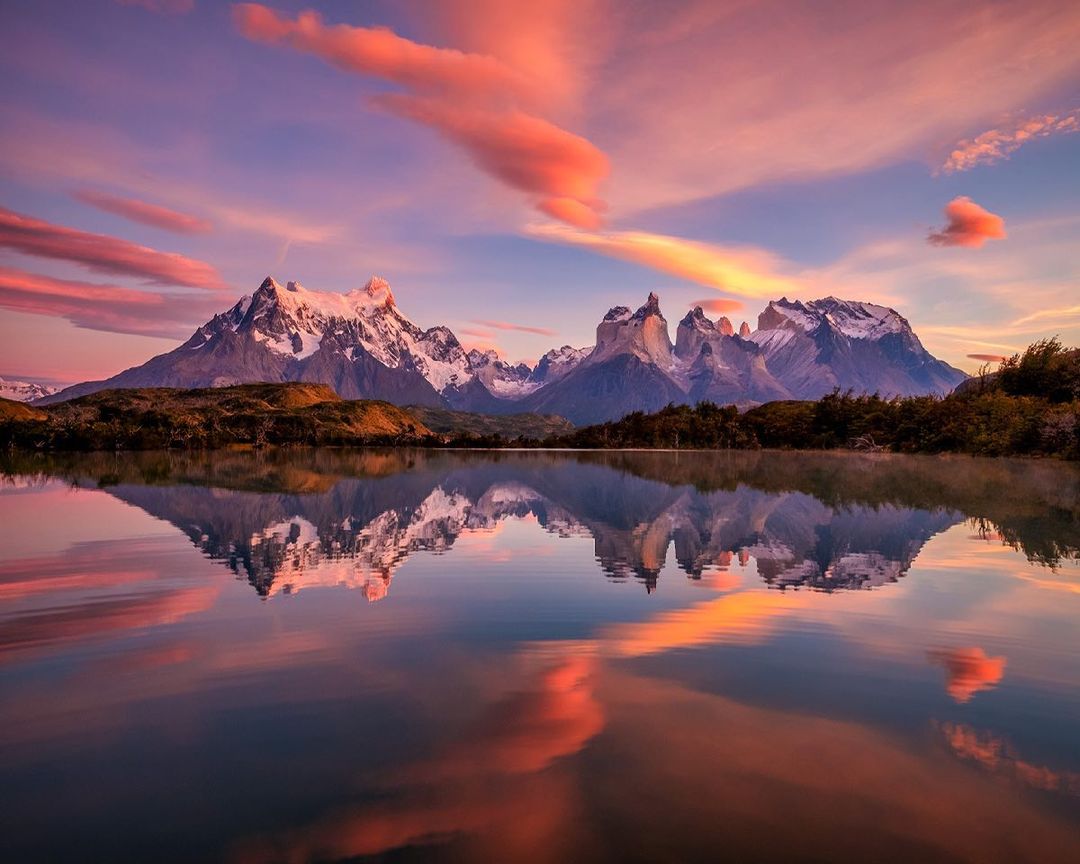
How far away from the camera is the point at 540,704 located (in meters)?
18.1

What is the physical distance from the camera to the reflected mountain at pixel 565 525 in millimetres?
37250

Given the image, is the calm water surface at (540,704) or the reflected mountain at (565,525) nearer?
the calm water surface at (540,704)

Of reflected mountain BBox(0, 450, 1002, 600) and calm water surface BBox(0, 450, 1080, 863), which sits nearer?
calm water surface BBox(0, 450, 1080, 863)

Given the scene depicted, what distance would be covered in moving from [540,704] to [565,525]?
3935 centimetres

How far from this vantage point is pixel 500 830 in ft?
39.8

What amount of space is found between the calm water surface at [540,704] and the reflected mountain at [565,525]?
0.68 metres

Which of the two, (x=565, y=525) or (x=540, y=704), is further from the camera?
(x=565, y=525)

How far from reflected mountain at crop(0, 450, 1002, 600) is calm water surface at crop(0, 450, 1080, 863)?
2.23 feet

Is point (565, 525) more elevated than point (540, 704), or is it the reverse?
point (540, 704)

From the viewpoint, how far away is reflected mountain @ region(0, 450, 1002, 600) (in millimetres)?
37250

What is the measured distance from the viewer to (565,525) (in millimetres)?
57344

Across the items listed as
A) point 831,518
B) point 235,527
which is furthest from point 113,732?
point 831,518

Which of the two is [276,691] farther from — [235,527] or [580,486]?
[580,486]

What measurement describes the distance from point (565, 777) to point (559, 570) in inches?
940
